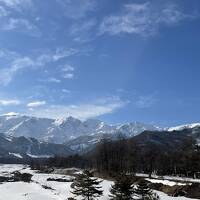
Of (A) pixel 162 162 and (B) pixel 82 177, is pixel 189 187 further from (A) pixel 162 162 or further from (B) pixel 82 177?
(A) pixel 162 162

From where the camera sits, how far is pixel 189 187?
244ft

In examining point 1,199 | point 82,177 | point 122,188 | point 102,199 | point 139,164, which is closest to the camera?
point 122,188

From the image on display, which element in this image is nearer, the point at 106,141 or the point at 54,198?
the point at 54,198

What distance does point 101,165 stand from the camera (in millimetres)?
139375

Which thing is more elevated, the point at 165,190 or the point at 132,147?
the point at 132,147

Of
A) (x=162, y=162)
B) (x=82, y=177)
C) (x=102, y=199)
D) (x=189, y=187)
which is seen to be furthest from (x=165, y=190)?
(x=162, y=162)

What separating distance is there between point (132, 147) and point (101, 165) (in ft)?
74.7

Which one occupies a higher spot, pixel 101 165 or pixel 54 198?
pixel 101 165

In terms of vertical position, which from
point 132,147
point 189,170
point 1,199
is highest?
point 132,147

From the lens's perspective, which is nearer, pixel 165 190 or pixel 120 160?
pixel 165 190

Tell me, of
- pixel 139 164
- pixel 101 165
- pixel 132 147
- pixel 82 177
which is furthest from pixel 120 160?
pixel 82 177

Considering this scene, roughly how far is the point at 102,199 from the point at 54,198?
14.1 metres

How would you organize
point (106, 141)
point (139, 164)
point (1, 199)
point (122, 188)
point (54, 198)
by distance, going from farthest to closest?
point (139, 164)
point (106, 141)
point (1, 199)
point (54, 198)
point (122, 188)

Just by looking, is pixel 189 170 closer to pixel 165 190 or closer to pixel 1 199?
pixel 165 190
